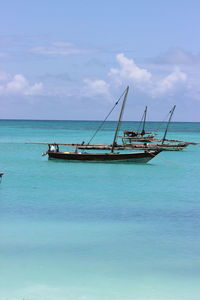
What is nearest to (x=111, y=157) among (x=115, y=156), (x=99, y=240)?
(x=115, y=156)

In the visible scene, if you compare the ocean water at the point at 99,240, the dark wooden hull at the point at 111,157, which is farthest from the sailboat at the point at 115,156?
the ocean water at the point at 99,240

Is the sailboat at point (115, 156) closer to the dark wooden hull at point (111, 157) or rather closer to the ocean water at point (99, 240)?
the dark wooden hull at point (111, 157)

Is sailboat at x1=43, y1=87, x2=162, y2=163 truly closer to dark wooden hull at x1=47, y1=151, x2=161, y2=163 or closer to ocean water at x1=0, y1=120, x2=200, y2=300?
dark wooden hull at x1=47, y1=151, x2=161, y2=163

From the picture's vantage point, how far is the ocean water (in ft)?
43.3

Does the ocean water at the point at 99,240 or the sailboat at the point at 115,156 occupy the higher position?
the sailboat at the point at 115,156

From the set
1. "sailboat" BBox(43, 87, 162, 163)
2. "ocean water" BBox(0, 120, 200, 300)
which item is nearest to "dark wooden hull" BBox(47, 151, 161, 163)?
"sailboat" BBox(43, 87, 162, 163)

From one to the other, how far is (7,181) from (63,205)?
9.27 metres

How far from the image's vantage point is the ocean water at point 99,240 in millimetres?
13195

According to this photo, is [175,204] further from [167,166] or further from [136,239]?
[167,166]

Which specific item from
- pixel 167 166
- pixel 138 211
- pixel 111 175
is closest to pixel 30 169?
pixel 111 175

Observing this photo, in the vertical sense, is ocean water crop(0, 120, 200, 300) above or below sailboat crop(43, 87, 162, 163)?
below

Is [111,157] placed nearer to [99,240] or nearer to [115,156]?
[115,156]

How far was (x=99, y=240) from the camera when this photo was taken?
17.4 m

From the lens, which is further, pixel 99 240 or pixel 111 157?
pixel 111 157
